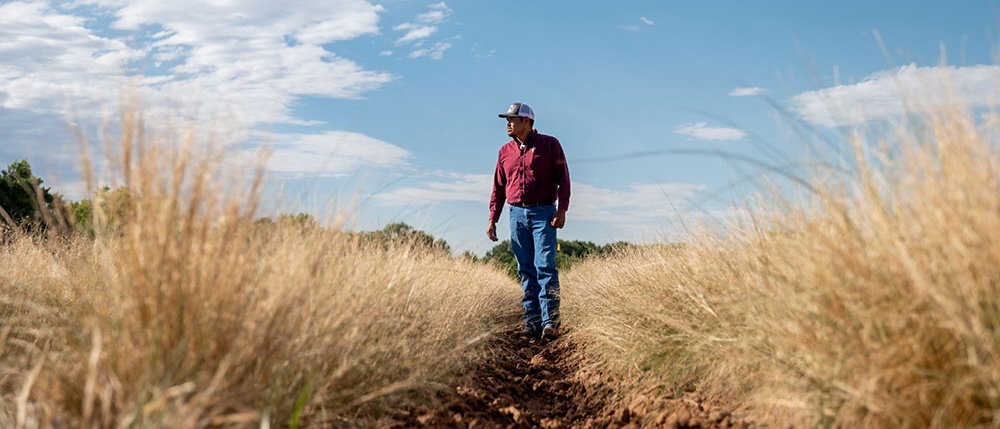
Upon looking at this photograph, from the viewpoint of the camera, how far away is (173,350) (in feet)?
7.80

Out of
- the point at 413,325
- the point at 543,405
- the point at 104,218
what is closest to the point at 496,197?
the point at 543,405

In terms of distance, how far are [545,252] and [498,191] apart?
0.96m

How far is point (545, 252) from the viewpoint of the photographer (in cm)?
668

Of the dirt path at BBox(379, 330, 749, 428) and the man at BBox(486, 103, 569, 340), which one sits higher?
the man at BBox(486, 103, 569, 340)

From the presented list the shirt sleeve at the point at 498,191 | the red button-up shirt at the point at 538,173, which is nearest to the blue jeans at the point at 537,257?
the red button-up shirt at the point at 538,173

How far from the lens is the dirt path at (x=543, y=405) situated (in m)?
3.50

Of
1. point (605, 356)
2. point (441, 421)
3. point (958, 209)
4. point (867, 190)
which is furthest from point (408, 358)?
point (958, 209)

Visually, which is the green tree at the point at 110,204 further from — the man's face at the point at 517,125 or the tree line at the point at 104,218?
the man's face at the point at 517,125

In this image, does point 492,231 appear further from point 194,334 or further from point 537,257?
point 194,334

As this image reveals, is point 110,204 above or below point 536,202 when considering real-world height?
above

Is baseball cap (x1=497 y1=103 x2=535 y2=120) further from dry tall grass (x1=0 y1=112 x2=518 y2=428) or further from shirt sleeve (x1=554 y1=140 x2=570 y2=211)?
dry tall grass (x1=0 y1=112 x2=518 y2=428)

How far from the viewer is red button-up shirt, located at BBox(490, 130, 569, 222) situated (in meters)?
6.69

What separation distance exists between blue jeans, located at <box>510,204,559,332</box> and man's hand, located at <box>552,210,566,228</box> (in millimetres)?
51

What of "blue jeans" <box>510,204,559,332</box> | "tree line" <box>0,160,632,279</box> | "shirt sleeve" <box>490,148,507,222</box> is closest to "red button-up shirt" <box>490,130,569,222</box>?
"blue jeans" <box>510,204,559,332</box>
